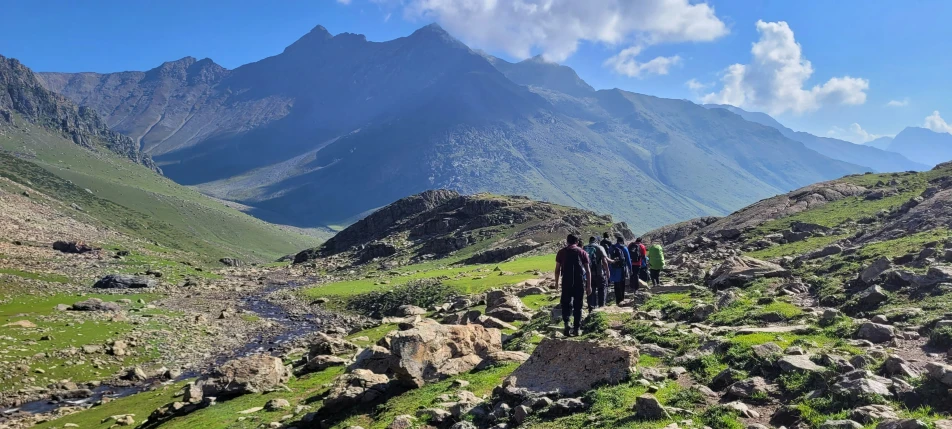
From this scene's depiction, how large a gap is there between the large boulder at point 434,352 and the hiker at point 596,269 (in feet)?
22.2

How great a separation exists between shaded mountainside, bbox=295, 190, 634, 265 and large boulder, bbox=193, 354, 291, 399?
8299 cm

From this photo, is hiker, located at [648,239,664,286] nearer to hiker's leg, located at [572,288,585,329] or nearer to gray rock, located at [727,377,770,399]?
hiker's leg, located at [572,288,585,329]

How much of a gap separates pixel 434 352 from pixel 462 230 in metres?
129

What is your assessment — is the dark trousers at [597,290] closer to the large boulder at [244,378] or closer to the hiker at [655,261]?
the hiker at [655,261]

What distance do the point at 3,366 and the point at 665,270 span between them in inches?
1802

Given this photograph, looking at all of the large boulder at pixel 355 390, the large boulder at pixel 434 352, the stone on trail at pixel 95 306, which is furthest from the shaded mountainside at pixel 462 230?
the large boulder at pixel 355 390

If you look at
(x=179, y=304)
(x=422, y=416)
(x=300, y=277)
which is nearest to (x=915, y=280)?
(x=422, y=416)

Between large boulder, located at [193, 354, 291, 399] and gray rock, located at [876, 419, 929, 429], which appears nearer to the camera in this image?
gray rock, located at [876, 419, 929, 429]

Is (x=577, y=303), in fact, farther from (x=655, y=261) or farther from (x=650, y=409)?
(x=655, y=261)

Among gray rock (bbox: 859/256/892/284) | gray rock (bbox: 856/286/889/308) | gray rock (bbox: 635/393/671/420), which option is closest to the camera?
gray rock (bbox: 635/393/671/420)

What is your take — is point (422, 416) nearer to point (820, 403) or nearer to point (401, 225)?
point (820, 403)

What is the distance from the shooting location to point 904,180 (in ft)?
242

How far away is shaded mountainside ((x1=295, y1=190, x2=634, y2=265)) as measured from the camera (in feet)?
407

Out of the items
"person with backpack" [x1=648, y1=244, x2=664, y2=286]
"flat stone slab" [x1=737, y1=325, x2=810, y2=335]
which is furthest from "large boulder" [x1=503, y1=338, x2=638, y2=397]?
"person with backpack" [x1=648, y1=244, x2=664, y2=286]
